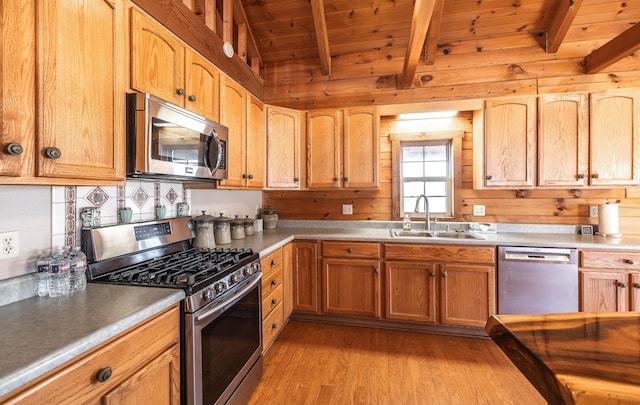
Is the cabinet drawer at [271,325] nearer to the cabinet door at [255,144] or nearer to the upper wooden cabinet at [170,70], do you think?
the cabinet door at [255,144]

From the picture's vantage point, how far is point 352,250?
272 centimetres

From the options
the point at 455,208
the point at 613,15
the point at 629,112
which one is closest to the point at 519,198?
the point at 455,208

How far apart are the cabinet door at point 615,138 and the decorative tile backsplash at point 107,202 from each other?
3461 mm

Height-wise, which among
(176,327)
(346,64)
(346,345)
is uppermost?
(346,64)

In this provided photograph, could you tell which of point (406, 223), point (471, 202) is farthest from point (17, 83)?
point (471, 202)

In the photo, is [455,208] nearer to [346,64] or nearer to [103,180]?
[346,64]

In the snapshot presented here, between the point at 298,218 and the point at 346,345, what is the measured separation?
1.50 meters

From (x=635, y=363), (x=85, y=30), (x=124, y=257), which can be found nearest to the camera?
(x=635, y=363)

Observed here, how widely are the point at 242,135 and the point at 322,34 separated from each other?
1.35 meters

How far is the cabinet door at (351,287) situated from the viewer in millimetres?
2688

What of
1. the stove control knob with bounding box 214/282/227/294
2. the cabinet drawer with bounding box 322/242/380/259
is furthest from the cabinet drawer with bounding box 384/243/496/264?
the stove control knob with bounding box 214/282/227/294

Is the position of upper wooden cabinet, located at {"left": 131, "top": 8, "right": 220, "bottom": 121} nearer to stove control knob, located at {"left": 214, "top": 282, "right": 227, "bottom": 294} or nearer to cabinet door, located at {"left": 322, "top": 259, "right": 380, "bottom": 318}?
stove control knob, located at {"left": 214, "top": 282, "right": 227, "bottom": 294}

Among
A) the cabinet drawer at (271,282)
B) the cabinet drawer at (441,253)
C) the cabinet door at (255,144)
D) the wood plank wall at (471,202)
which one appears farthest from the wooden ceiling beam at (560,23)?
the cabinet drawer at (271,282)

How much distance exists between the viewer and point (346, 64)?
→ 3.28m
